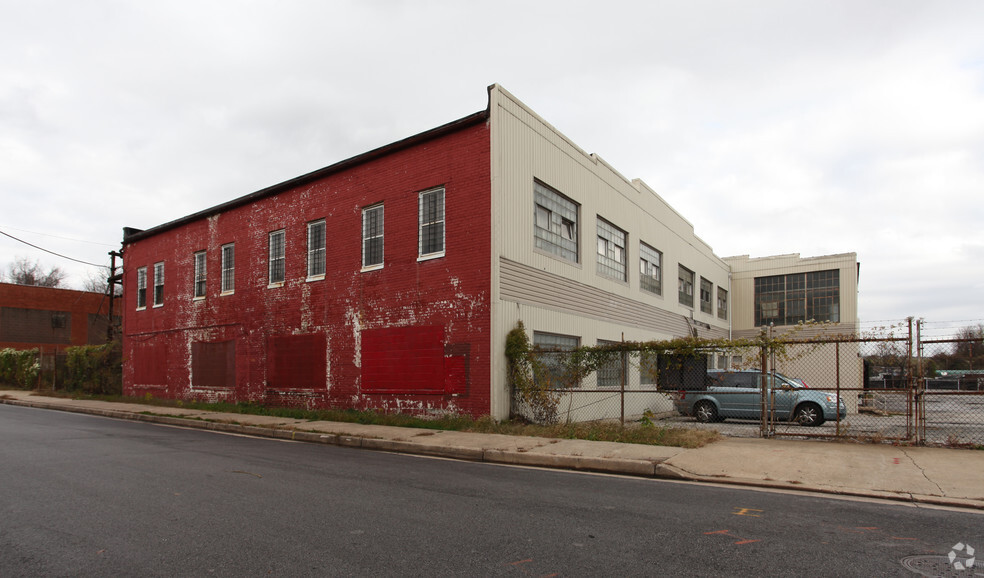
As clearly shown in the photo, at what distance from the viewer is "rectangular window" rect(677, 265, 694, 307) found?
28539 mm

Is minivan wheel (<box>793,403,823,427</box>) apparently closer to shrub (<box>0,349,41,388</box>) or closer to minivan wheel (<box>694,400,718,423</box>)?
minivan wheel (<box>694,400,718,423</box>)

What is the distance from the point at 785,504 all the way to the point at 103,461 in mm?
10016

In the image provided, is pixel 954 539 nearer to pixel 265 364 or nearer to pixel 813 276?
pixel 265 364

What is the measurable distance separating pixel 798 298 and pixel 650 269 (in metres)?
14.4

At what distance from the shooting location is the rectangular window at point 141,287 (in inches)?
1108

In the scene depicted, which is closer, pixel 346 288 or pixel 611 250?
pixel 346 288

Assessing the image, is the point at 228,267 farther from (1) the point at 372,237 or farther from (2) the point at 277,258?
(1) the point at 372,237

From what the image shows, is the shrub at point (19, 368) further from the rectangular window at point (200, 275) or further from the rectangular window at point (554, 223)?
the rectangular window at point (554, 223)

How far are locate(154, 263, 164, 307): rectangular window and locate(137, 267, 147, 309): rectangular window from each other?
109cm

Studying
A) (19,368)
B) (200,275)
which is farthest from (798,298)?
(19,368)

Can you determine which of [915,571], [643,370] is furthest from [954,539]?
[643,370]

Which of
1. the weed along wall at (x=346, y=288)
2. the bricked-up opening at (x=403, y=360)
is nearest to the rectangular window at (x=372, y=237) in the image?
the weed along wall at (x=346, y=288)

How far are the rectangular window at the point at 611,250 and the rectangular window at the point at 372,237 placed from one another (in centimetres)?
Result: 712

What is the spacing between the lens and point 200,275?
25.0 meters
